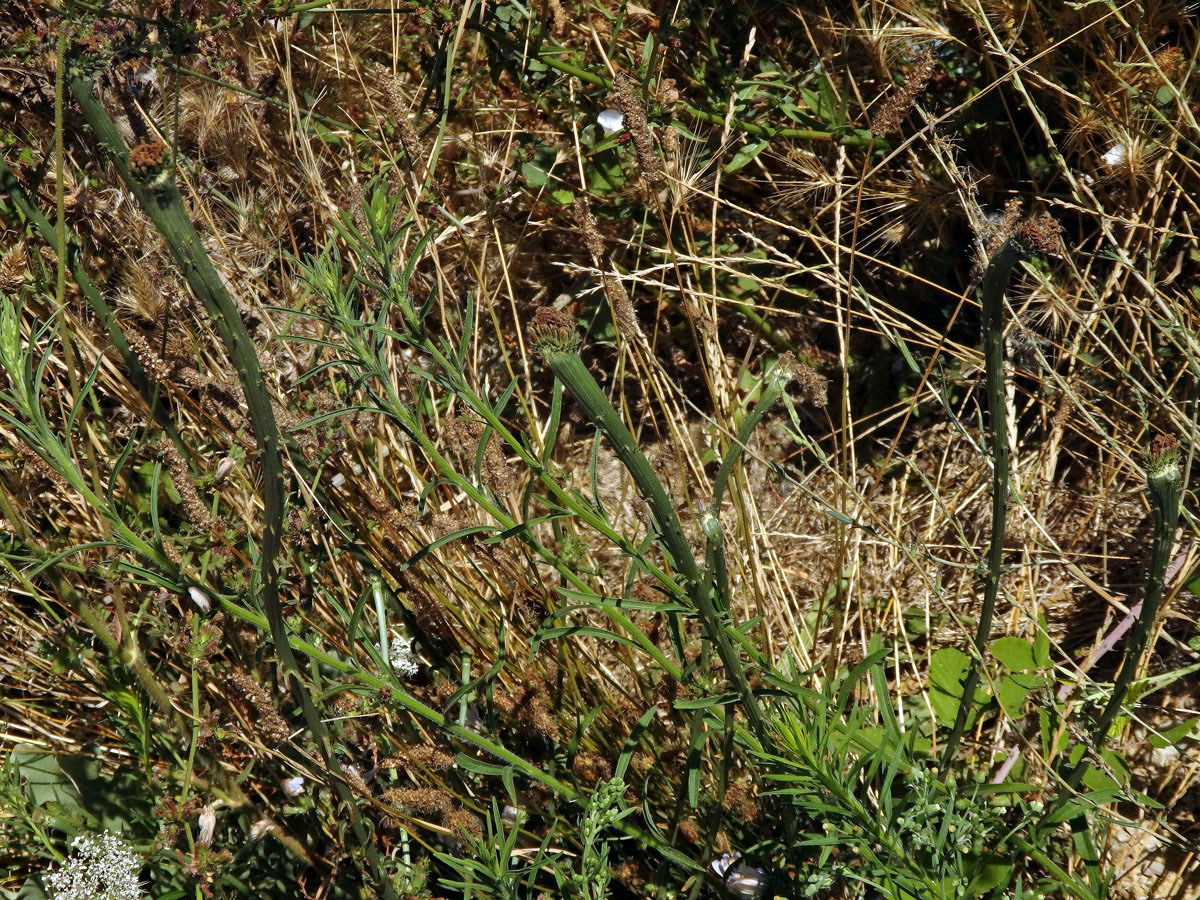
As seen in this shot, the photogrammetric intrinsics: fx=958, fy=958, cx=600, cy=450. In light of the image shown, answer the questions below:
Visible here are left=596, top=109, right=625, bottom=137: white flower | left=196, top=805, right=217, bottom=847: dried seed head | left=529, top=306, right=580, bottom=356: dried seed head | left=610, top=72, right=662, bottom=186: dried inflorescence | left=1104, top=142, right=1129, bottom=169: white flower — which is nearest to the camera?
left=529, top=306, right=580, bottom=356: dried seed head

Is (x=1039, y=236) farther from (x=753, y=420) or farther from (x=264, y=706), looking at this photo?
(x=264, y=706)

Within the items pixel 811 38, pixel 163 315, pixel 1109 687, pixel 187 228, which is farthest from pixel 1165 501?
pixel 163 315

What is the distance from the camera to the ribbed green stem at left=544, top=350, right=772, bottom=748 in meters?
1.03

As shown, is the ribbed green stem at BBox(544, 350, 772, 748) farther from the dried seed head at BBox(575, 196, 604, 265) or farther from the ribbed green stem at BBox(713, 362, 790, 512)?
the dried seed head at BBox(575, 196, 604, 265)

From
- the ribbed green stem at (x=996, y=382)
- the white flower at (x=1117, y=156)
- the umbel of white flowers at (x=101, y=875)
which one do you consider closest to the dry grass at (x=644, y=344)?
the white flower at (x=1117, y=156)

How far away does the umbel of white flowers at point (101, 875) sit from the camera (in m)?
1.72

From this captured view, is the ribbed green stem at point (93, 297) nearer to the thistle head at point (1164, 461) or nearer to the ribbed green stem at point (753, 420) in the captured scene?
the ribbed green stem at point (753, 420)

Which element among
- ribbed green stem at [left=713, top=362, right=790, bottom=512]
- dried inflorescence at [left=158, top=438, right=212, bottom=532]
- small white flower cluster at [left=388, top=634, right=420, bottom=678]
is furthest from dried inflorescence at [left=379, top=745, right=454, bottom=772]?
ribbed green stem at [left=713, top=362, right=790, bottom=512]

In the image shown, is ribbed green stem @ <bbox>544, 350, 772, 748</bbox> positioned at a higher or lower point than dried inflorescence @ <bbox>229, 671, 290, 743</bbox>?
higher

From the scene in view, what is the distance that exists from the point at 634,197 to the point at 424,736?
5.39ft

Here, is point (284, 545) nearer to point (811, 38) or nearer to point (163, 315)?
point (163, 315)

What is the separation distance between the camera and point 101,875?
5.81 ft

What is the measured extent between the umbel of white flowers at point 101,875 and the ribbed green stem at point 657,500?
1186mm

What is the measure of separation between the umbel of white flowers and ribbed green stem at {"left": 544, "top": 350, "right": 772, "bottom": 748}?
1186 mm
